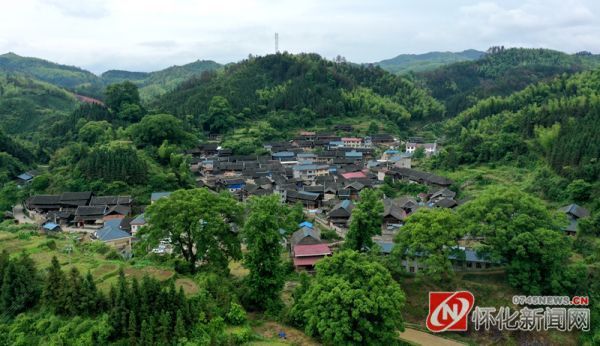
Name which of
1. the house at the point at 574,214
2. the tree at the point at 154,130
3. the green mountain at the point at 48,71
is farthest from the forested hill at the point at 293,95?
the green mountain at the point at 48,71

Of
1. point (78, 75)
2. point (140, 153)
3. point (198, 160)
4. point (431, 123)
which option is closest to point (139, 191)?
point (140, 153)

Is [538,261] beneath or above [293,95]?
beneath

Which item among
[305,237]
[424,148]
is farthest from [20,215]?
[424,148]

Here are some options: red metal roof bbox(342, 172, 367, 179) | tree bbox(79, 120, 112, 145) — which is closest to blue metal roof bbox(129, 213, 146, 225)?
red metal roof bbox(342, 172, 367, 179)

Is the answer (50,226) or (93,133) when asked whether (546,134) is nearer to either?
(50,226)

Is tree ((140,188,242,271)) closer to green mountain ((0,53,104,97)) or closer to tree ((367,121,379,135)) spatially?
tree ((367,121,379,135))
